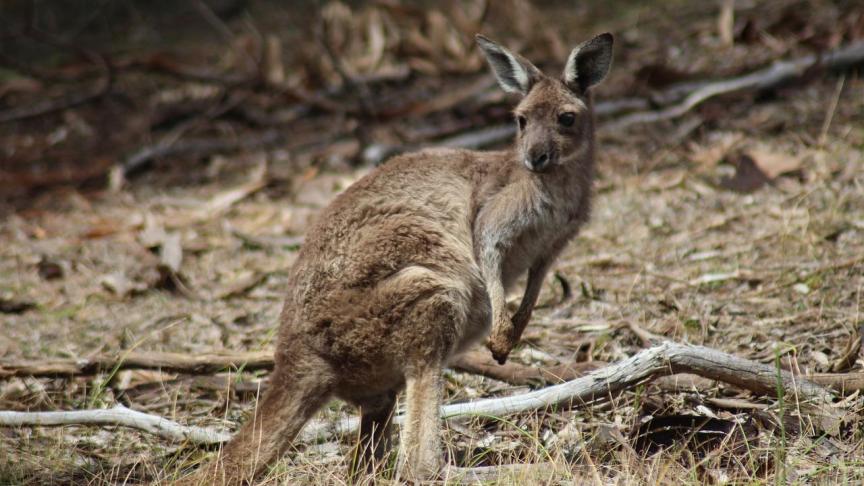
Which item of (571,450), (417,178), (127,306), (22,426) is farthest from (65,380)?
(571,450)

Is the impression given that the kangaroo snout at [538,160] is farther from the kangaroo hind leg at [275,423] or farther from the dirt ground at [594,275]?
the kangaroo hind leg at [275,423]

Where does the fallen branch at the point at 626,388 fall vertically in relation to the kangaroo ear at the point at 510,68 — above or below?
below

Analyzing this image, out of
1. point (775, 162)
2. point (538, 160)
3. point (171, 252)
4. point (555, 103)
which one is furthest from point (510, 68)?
point (171, 252)

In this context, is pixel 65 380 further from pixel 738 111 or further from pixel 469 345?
pixel 738 111

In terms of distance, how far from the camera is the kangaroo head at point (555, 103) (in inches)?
138

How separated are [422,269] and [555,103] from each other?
85 centimetres

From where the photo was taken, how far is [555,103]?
3.57 metres

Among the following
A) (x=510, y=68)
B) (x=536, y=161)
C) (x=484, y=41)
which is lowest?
(x=536, y=161)

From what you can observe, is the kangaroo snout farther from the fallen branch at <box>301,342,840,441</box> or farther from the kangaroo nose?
the fallen branch at <box>301,342,840,441</box>

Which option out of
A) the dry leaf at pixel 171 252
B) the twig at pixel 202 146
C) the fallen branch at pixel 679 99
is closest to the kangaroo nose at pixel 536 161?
the dry leaf at pixel 171 252

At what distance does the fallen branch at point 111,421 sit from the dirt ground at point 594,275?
69mm

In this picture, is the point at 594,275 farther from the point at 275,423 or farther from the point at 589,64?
the point at 275,423

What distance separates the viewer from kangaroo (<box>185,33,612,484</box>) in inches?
121

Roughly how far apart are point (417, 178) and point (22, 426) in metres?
1.67
